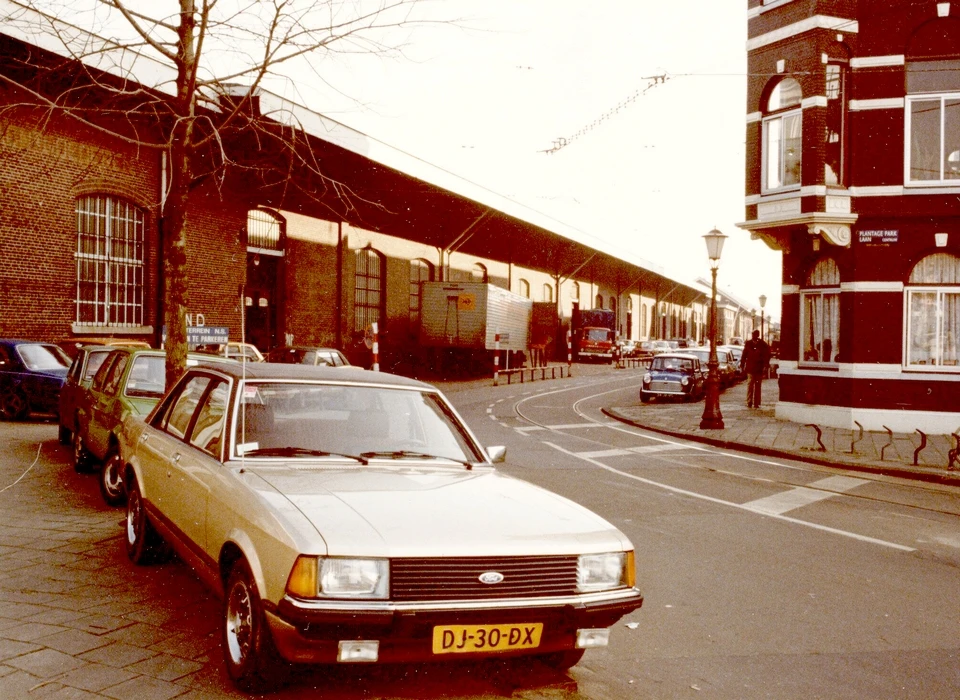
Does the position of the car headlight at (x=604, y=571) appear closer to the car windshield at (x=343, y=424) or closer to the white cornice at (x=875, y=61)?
the car windshield at (x=343, y=424)

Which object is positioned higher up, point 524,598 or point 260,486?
point 260,486

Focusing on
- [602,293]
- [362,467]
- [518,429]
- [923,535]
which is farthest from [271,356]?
[602,293]

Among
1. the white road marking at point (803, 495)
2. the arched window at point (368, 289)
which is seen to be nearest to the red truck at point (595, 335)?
the arched window at point (368, 289)

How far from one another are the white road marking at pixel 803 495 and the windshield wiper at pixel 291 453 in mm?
6015

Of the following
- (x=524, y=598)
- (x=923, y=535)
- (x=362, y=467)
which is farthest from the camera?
(x=923, y=535)

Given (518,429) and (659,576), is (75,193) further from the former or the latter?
(659,576)

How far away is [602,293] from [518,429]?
48.3 metres

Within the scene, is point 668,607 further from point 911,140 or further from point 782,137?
point 782,137

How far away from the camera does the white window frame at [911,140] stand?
717 inches

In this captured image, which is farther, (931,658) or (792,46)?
(792,46)

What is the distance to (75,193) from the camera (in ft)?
70.0

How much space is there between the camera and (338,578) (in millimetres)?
3666

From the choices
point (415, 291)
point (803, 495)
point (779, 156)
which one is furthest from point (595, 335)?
point (803, 495)

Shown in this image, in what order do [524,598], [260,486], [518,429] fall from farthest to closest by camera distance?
[518,429] < [260,486] < [524,598]
